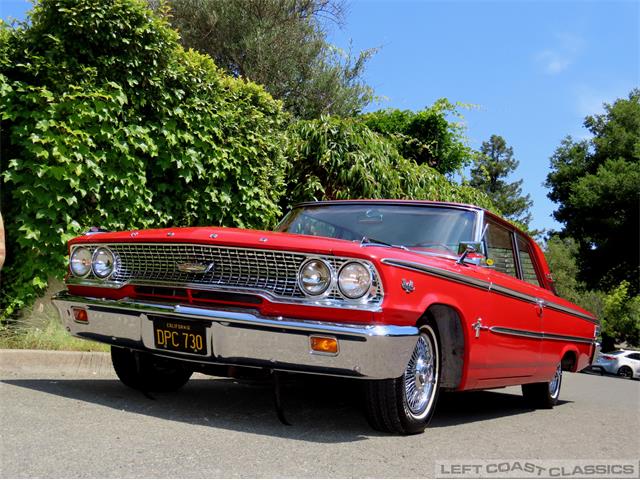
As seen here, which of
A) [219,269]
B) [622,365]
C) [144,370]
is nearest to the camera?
[219,269]

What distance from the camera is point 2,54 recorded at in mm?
7031

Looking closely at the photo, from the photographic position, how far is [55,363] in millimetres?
6023

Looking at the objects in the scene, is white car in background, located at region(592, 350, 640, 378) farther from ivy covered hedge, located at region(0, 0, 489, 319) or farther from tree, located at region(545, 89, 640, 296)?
ivy covered hedge, located at region(0, 0, 489, 319)

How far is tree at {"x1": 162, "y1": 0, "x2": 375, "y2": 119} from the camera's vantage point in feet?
55.9

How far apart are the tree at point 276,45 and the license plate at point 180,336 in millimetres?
12899

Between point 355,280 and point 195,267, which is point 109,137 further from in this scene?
point 355,280

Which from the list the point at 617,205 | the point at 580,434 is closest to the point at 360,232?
the point at 580,434

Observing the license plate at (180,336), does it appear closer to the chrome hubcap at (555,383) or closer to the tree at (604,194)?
the chrome hubcap at (555,383)

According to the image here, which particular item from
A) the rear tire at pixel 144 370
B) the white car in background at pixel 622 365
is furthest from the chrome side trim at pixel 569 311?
the white car in background at pixel 622 365

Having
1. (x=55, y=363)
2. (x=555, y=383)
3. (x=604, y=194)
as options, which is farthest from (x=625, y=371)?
(x=55, y=363)

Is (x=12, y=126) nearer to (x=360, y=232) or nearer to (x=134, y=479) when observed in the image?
(x=360, y=232)

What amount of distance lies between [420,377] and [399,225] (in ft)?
4.19

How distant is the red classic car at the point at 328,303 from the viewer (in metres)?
3.93

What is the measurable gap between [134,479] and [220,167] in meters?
5.61
